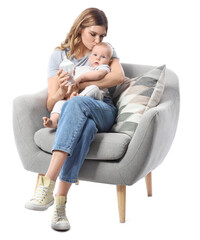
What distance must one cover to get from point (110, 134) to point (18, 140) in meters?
0.60

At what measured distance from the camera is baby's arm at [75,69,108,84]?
327 centimetres

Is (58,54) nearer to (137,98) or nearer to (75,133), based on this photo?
(137,98)

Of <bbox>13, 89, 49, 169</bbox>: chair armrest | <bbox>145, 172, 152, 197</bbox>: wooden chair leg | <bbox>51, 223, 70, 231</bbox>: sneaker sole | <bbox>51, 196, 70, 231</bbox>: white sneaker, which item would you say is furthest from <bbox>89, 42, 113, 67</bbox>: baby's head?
<bbox>51, 223, 70, 231</bbox>: sneaker sole

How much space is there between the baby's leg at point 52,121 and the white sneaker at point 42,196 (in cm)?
33

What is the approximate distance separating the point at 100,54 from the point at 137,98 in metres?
0.37

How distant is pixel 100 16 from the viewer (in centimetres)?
340

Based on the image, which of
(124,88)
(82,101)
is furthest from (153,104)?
(82,101)

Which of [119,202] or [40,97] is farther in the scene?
[40,97]

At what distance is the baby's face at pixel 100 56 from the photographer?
333cm

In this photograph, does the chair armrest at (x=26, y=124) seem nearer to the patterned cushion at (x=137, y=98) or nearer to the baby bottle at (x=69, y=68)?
the baby bottle at (x=69, y=68)

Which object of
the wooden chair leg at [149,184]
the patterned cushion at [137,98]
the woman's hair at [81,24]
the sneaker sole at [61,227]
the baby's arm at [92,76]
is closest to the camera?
the sneaker sole at [61,227]

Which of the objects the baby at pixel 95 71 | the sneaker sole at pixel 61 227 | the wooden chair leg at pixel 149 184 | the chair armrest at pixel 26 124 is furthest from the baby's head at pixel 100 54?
the sneaker sole at pixel 61 227

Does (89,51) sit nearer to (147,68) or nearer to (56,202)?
(147,68)

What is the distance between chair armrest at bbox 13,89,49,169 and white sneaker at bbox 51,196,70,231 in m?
0.43
